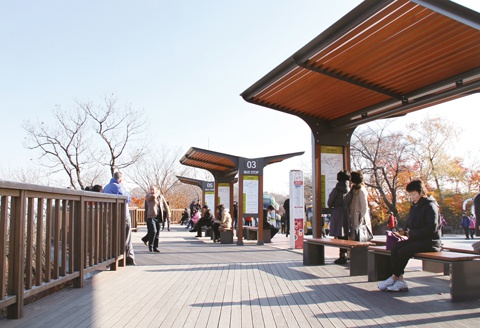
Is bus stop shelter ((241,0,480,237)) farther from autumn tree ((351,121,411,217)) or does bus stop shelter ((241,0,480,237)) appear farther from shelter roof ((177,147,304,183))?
autumn tree ((351,121,411,217))

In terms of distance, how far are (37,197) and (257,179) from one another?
10.7 metres

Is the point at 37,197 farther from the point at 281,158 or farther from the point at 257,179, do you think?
the point at 281,158

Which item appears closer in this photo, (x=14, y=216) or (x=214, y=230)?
(x=14, y=216)

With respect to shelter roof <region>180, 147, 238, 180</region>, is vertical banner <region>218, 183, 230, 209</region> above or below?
below

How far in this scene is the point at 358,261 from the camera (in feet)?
24.5

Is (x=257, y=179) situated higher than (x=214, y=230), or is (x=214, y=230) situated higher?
(x=257, y=179)

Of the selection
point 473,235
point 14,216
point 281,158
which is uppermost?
point 281,158

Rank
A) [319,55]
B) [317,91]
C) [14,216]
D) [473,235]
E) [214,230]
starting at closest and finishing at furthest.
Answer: [14,216] < [319,55] < [317,91] < [214,230] < [473,235]

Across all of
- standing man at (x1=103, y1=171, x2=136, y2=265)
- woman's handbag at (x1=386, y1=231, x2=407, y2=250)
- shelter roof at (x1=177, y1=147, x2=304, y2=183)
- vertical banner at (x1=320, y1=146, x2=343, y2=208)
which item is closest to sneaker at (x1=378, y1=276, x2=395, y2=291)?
woman's handbag at (x1=386, y1=231, x2=407, y2=250)

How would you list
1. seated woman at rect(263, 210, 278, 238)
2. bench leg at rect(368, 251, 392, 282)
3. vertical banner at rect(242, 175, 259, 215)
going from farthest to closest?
seated woman at rect(263, 210, 278, 238) → vertical banner at rect(242, 175, 259, 215) → bench leg at rect(368, 251, 392, 282)

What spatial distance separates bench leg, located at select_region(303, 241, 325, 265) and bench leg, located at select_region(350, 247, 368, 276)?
148cm

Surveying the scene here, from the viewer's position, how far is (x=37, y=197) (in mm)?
4852

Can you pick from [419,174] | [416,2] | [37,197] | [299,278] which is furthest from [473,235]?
[37,197]

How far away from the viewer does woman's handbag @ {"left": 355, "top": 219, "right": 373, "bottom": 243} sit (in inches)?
333
